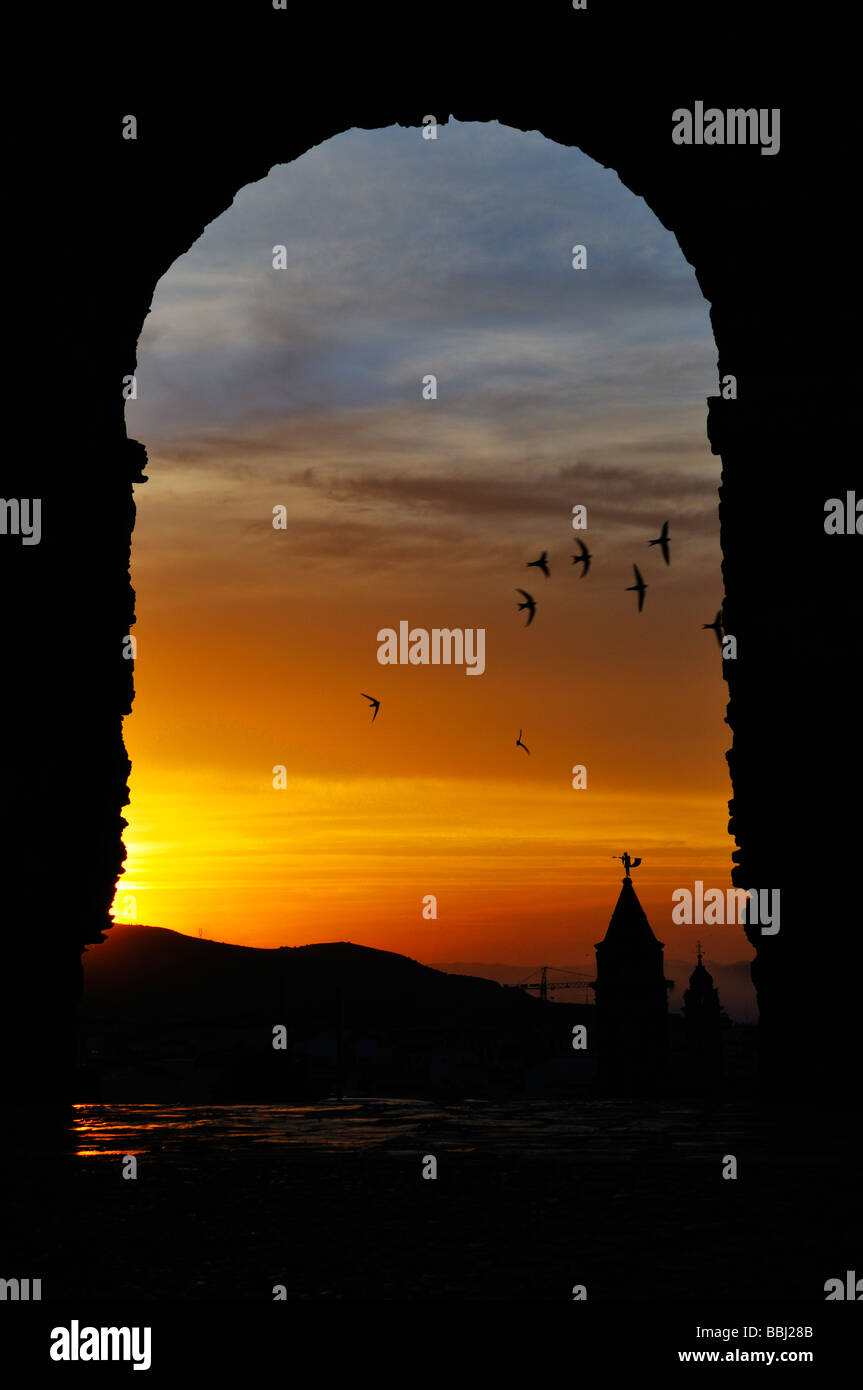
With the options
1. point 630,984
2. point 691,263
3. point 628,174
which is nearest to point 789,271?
point 691,263

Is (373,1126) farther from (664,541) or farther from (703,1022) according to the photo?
(703,1022)

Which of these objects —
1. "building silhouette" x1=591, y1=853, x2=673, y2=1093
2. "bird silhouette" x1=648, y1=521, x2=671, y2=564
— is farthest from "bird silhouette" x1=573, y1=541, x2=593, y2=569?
"building silhouette" x1=591, y1=853, x2=673, y2=1093

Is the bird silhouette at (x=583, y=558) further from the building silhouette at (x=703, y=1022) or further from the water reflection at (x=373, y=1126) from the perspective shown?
the building silhouette at (x=703, y=1022)

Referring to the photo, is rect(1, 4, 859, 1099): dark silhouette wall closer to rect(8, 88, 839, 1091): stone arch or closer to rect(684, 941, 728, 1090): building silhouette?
rect(8, 88, 839, 1091): stone arch

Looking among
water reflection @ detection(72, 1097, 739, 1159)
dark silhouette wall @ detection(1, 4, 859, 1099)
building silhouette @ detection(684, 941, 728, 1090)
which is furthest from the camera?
building silhouette @ detection(684, 941, 728, 1090)

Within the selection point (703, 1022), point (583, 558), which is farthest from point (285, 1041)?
point (703, 1022)

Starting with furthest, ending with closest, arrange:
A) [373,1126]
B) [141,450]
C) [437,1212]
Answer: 1. [141,450]
2. [373,1126]
3. [437,1212]
